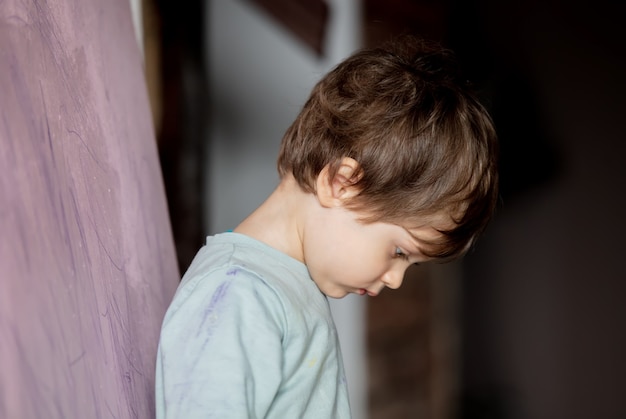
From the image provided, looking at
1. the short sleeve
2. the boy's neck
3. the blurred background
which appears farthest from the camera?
the blurred background

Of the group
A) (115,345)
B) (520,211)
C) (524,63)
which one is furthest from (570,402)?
(115,345)

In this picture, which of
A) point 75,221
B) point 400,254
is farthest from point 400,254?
point 75,221

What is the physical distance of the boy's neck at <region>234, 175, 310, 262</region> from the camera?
0.87 meters

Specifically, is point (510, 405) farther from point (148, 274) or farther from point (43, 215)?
point (43, 215)

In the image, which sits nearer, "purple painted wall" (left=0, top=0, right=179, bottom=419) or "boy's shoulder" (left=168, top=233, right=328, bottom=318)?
"purple painted wall" (left=0, top=0, right=179, bottom=419)

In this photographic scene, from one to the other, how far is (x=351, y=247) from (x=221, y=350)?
0.22 m

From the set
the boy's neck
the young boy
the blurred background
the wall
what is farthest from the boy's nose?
the wall

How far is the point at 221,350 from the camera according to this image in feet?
2.33

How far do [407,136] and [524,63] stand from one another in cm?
196

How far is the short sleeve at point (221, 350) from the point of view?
702 millimetres

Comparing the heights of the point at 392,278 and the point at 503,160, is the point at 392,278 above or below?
above

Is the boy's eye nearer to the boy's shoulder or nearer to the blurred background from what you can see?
the boy's shoulder

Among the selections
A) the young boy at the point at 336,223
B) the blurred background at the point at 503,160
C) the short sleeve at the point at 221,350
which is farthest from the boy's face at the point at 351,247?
the blurred background at the point at 503,160

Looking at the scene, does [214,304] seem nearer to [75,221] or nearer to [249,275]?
[249,275]
